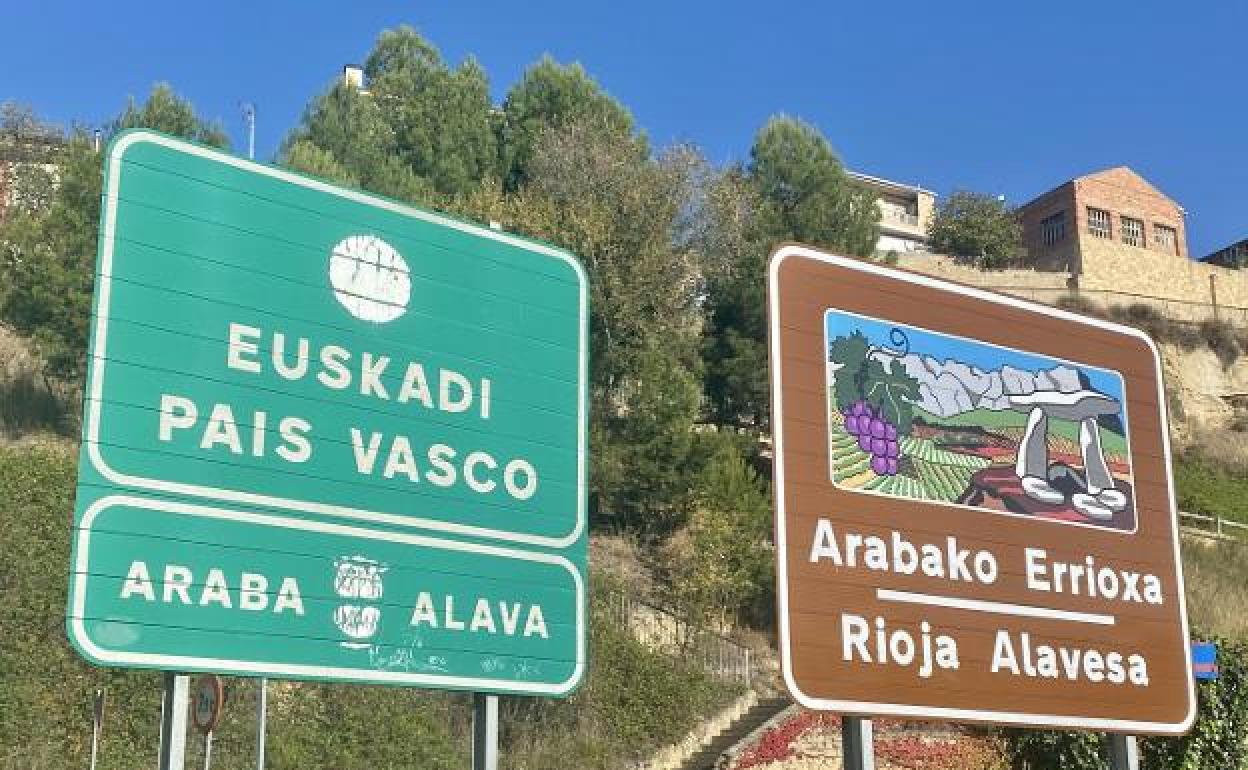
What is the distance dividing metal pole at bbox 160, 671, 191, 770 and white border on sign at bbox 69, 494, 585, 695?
0.31ft

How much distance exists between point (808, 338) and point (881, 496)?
83 cm

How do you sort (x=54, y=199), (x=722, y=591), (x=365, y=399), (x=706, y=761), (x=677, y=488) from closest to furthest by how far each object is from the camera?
1. (x=365, y=399)
2. (x=706, y=761)
3. (x=722, y=591)
4. (x=677, y=488)
5. (x=54, y=199)

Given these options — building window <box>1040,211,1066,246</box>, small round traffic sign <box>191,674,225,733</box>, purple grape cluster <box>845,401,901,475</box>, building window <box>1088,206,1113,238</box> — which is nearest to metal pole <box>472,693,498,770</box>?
purple grape cluster <box>845,401,901,475</box>

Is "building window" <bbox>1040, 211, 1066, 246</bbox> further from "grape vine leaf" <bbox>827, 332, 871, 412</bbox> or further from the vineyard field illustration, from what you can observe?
"grape vine leaf" <bbox>827, 332, 871, 412</bbox>

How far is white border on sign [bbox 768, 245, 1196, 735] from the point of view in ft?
20.3

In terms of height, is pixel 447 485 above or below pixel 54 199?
below

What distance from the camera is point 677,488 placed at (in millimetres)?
32625

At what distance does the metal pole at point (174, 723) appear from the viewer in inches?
199

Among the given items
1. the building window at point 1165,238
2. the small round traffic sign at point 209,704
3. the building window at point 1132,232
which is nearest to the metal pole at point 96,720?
the small round traffic sign at point 209,704

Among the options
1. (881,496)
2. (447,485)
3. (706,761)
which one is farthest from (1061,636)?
(706,761)

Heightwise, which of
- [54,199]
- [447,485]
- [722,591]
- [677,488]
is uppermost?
[54,199]

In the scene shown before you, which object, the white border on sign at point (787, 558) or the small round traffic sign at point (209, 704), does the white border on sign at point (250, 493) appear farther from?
the small round traffic sign at point (209, 704)

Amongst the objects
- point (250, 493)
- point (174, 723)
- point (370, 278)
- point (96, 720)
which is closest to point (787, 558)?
point (370, 278)

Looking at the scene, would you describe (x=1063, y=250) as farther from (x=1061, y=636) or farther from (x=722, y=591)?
(x=1061, y=636)
